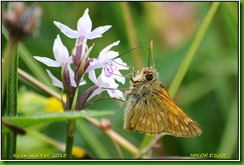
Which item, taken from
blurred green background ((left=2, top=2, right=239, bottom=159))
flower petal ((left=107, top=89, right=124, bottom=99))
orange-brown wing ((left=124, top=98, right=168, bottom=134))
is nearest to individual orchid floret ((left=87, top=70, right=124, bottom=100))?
flower petal ((left=107, top=89, right=124, bottom=99))

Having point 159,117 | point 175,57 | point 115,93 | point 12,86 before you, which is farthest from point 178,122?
point 175,57

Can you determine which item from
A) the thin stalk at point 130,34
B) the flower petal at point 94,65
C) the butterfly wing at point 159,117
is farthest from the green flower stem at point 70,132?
the thin stalk at point 130,34

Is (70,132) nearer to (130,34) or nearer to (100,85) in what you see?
(100,85)

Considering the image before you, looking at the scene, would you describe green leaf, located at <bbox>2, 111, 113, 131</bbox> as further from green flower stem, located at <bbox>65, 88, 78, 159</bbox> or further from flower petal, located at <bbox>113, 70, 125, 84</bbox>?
flower petal, located at <bbox>113, 70, 125, 84</bbox>

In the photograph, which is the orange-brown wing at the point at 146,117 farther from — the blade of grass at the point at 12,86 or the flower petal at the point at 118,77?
the blade of grass at the point at 12,86

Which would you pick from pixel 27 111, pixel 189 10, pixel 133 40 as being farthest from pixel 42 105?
pixel 189 10

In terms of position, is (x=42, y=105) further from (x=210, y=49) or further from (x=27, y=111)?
(x=210, y=49)
